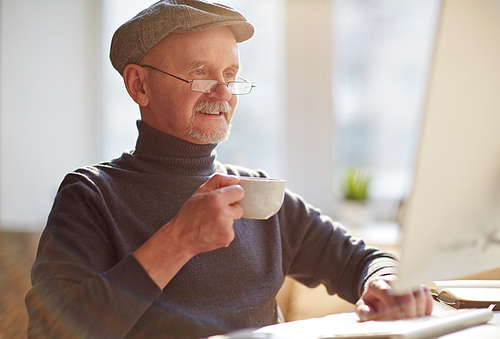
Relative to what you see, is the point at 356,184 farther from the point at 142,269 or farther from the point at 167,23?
the point at 142,269

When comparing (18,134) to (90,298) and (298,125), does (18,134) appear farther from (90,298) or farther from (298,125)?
(90,298)

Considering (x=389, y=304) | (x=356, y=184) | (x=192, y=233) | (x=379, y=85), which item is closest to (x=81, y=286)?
(x=192, y=233)

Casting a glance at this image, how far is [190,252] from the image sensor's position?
83cm

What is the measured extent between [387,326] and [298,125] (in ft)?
8.33

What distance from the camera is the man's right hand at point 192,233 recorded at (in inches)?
31.2

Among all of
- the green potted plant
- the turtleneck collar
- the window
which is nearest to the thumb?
the turtleneck collar

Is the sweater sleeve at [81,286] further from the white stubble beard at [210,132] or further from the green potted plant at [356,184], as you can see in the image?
the green potted plant at [356,184]

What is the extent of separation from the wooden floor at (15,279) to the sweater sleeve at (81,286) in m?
1.82

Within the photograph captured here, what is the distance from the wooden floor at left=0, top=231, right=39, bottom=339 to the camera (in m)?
2.56

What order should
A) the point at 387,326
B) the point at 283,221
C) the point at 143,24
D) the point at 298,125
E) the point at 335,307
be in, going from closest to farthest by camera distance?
the point at 387,326 → the point at 143,24 → the point at 283,221 → the point at 335,307 → the point at 298,125

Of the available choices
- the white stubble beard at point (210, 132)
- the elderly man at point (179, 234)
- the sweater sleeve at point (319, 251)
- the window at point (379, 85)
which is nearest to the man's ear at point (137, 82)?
the elderly man at point (179, 234)

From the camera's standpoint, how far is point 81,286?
817 mm

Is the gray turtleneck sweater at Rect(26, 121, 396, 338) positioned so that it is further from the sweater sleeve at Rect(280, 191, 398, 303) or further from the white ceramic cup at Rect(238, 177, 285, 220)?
the white ceramic cup at Rect(238, 177, 285, 220)

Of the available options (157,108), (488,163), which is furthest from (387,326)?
(157,108)
